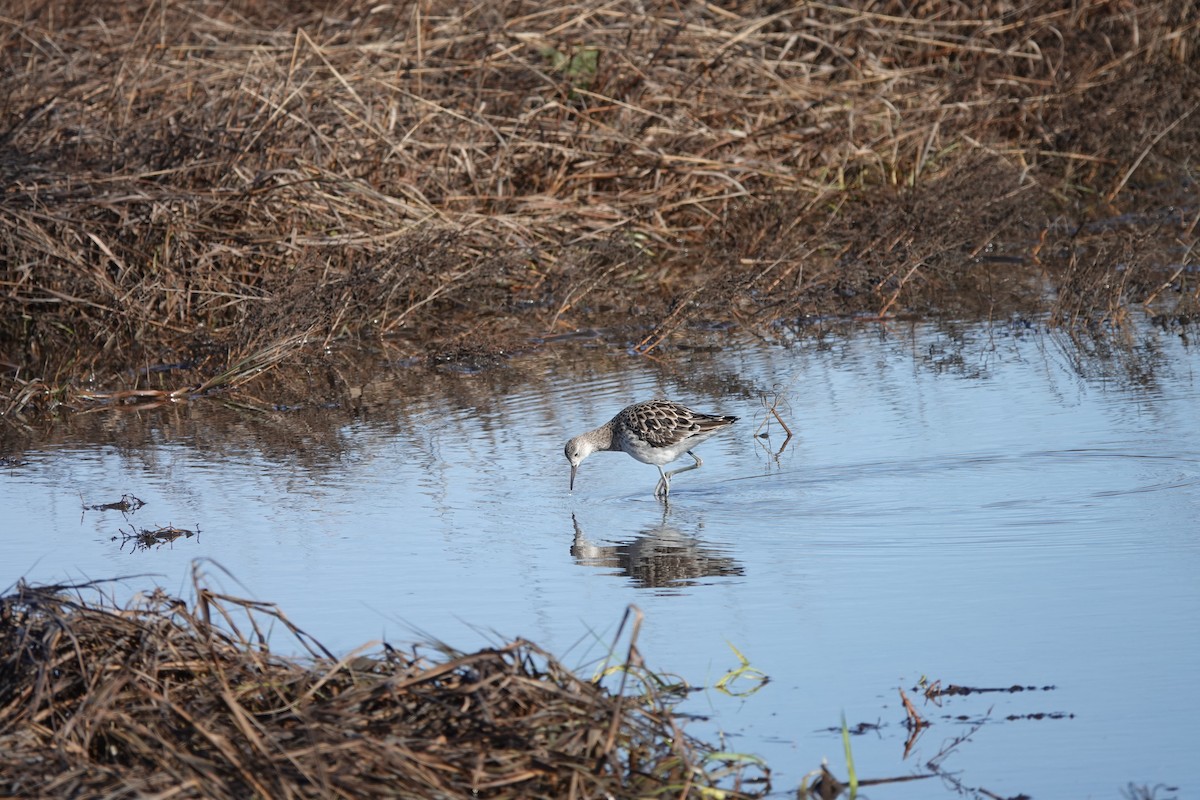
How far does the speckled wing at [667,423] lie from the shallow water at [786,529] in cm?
26

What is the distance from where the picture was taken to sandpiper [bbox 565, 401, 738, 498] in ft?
26.6

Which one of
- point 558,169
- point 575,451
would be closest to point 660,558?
point 575,451

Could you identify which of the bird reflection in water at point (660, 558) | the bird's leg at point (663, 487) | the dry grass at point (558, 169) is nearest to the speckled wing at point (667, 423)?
the bird's leg at point (663, 487)

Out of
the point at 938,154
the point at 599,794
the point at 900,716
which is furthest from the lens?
the point at 938,154

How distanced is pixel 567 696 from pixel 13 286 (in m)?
7.99

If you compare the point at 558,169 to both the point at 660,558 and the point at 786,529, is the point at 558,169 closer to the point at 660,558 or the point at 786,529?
the point at 786,529

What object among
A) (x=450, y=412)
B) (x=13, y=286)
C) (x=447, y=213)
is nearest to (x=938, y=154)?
(x=447, y=213)

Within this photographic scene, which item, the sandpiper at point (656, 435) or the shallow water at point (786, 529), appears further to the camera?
the sandpiper at point (656, 435)

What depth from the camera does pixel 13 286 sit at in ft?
36.8

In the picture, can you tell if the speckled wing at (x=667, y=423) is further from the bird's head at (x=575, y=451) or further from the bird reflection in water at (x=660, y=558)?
the bird reflection in water at (x=660, y=558)

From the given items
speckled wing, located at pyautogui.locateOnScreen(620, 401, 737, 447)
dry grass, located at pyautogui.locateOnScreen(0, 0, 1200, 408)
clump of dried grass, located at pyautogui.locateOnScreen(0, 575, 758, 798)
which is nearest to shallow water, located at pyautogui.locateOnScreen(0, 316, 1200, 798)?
speckled wing, located at pyautogui.locateOnScreen(620, 401, 737, 447)

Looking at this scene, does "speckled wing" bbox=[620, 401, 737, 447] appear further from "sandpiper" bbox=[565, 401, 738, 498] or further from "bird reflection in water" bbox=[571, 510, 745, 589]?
"bird reflection in water" bbox=[571, 510, 745, 589]

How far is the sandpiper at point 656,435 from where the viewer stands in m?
8.09

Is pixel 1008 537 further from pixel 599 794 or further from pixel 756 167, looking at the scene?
pixel 756 167
